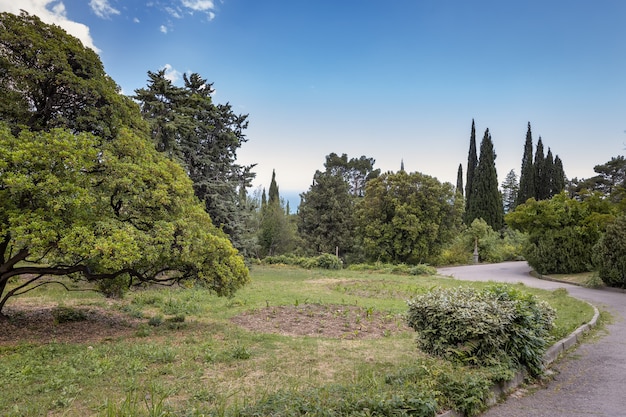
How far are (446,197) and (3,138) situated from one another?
26.3m

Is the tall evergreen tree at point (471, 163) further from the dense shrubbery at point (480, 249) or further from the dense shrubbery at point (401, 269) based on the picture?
the dense shrubbery at point (401, 269)

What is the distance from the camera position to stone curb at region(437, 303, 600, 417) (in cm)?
383

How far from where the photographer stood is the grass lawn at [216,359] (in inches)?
131

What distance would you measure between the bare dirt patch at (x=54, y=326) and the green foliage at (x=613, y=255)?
15.6 meters

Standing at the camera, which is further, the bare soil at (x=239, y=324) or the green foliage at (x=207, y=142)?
the green foliage at (x=207, y=142)

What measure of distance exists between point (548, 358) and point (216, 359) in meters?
4.83

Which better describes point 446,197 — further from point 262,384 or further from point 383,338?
point 262,384

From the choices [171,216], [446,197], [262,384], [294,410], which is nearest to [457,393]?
[294,410]

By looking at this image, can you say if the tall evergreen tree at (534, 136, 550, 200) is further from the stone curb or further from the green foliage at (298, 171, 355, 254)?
the stone curb

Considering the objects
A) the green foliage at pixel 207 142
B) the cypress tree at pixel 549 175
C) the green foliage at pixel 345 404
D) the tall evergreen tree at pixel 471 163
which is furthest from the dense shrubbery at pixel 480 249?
the green foliage at pixel 345 404

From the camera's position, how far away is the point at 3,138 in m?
5.39

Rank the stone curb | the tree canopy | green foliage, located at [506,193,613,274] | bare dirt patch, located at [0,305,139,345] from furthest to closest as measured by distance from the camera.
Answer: green foliage, located at [506,193,613,274], bare dirt patch, located at [0,305,139,345], the tree canopy, the stone curb

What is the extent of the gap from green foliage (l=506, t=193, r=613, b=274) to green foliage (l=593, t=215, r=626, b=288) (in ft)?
14.7

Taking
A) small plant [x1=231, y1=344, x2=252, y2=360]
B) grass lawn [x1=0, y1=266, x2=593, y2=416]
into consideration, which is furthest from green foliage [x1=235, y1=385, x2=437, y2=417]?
small plant [x1=231, y1=344, x2=252, y2=360]
